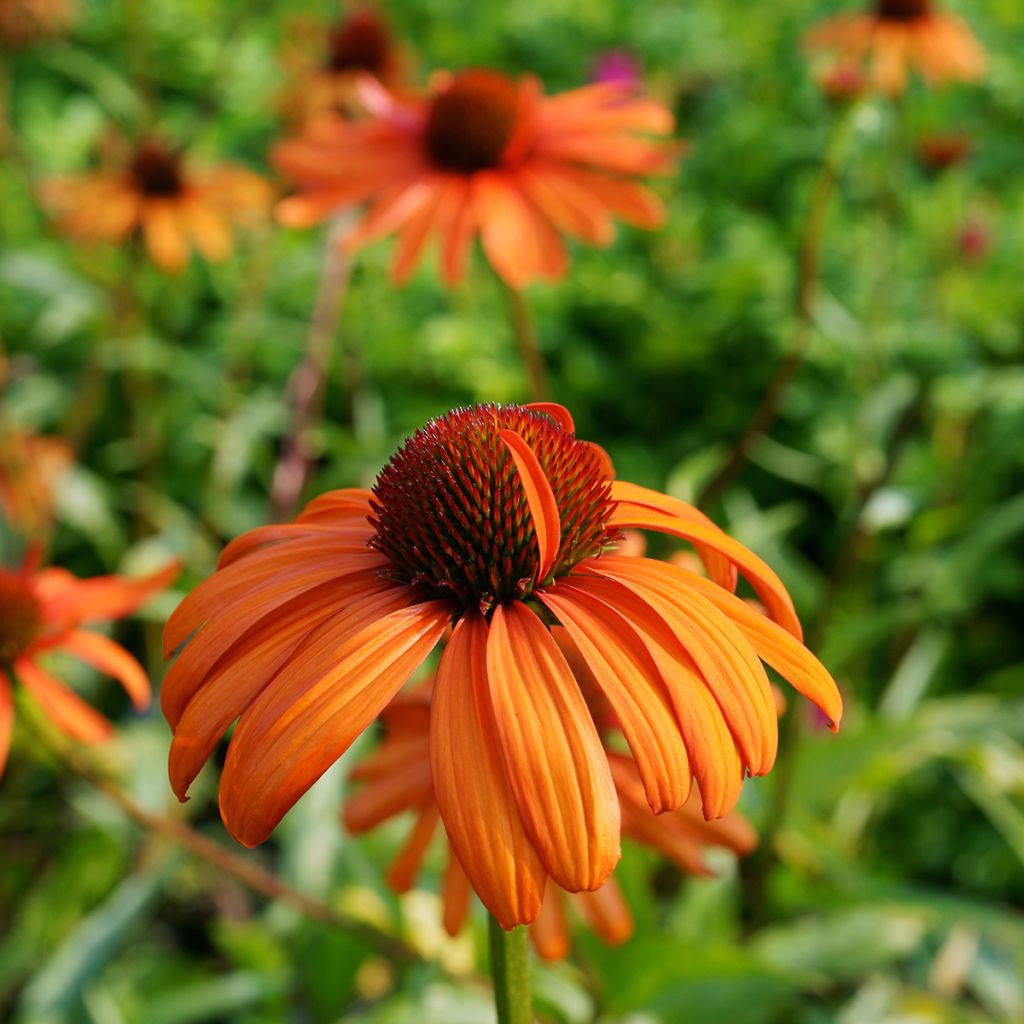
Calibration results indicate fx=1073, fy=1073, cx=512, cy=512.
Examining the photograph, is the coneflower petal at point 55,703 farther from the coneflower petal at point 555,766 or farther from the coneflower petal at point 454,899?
the coneflower petal at point 555,766

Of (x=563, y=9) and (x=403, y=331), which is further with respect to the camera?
(x=563, y=9)

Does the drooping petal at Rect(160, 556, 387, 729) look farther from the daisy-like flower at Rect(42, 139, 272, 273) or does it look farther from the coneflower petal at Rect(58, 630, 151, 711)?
the daisy-like flower at Rect(42, 139, 272, 273)

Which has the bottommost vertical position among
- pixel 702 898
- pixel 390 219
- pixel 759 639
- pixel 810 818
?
pixel 810 818

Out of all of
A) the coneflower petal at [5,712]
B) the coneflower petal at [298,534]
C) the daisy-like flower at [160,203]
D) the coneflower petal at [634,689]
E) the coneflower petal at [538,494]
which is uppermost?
the coneflower petal at [538,494]

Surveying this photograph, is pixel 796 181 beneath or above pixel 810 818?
above

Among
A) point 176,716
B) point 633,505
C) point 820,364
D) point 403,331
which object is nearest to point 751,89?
point 820,364

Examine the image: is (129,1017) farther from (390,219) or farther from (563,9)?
(563,9)

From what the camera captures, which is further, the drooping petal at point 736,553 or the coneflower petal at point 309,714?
the drooping petal at point 736,553

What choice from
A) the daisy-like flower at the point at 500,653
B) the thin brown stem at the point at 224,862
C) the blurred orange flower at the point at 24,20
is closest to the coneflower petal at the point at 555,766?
the daisy-like flower at the point at 500,653
